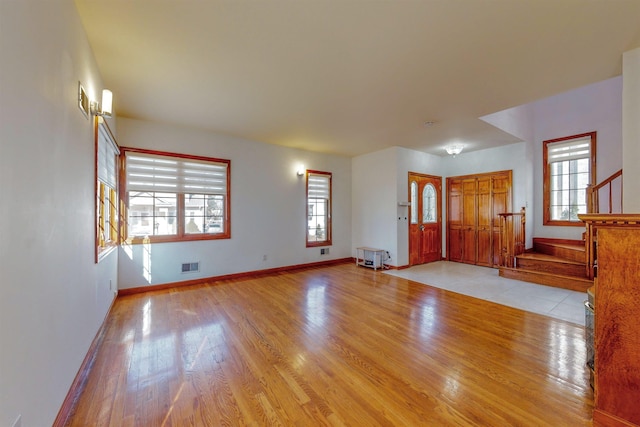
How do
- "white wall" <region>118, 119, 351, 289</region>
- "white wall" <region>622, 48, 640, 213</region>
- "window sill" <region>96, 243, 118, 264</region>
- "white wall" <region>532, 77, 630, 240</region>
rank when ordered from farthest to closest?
"white wall" <region>532, 77, 630, 240</region> < "white wall" <region>118, 119, 351, 289</region> < "window sill" <region>96, 243, 118, 264</region> < "white wall" <region>622, 48, 640, 213</region>

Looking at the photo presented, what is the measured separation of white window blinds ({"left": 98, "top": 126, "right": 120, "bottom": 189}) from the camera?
282cm

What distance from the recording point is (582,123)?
523cm

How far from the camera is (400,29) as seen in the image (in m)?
2.14

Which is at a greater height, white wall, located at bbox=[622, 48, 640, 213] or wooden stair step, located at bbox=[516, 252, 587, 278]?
white wall, located at bbox=[622, 48, 640, 213]

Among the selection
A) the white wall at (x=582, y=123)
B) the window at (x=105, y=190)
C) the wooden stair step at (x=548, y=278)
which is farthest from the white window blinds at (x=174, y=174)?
the white wall at (x=582, y=123)

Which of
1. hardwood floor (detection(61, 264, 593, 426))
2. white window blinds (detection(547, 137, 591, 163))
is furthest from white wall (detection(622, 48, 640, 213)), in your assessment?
white window blinds (detection(547, 137, 591, 163))

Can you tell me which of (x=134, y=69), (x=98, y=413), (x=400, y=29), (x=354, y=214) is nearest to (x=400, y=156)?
(x=354, y=214)

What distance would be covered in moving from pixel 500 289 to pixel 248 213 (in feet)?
15.4

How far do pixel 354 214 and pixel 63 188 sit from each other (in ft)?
18.8

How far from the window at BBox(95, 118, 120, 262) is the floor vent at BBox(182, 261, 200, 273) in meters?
1.06

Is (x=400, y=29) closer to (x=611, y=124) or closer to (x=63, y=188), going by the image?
(x=63, y=188)

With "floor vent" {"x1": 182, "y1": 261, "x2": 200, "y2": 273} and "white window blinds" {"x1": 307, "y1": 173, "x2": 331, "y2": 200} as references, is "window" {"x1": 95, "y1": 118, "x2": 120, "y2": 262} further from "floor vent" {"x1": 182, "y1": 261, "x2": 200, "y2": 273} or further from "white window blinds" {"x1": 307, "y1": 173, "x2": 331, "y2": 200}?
"white window blinds" {"x1": 307, "y1": 173, "x2": 331, "y2": 200}

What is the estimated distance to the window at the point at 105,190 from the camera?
9.05ft

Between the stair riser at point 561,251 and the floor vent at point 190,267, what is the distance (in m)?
6.84
